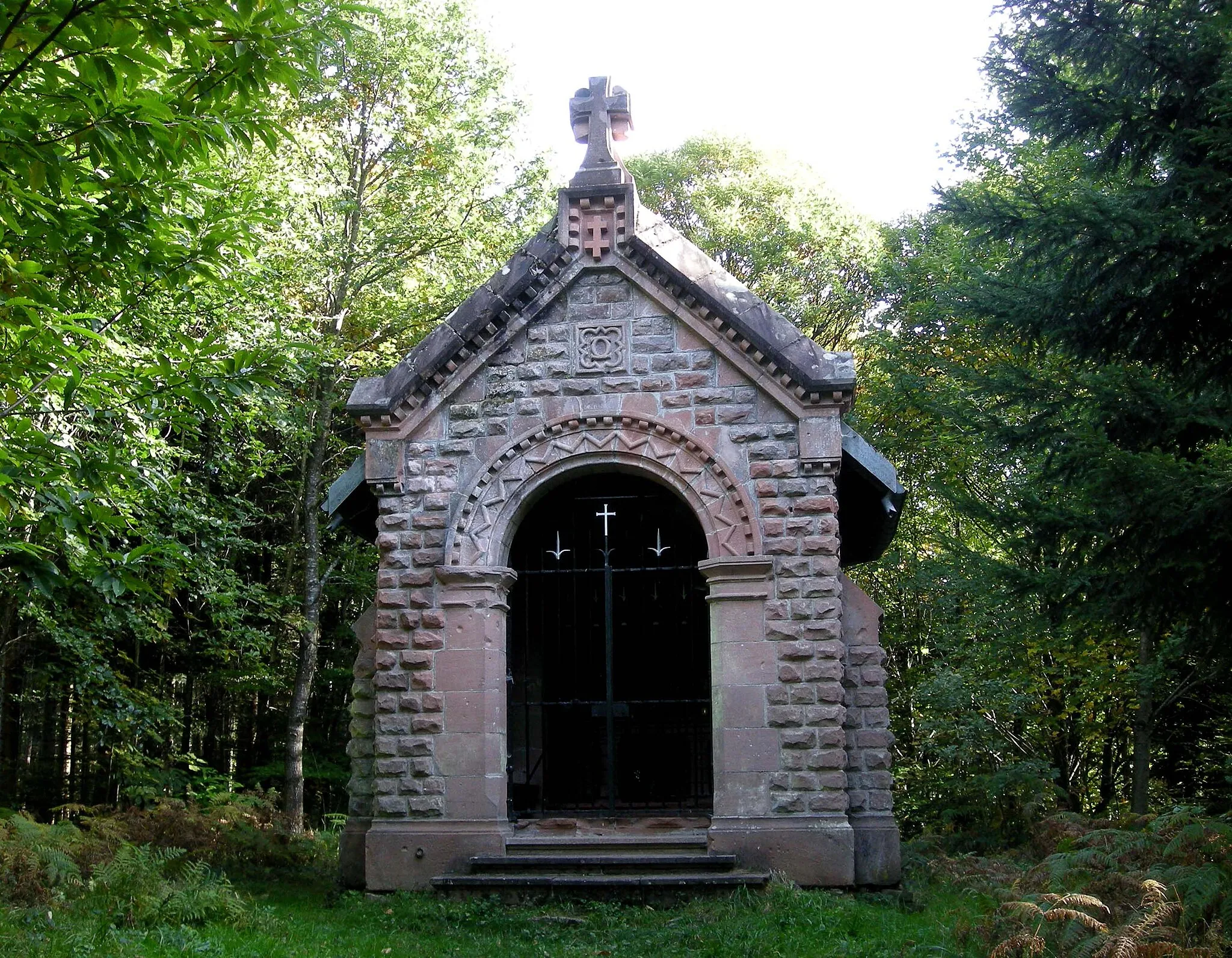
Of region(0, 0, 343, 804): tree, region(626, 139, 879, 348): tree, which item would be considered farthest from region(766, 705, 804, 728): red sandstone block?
Answer: region(626, 139, 879, 348): tree

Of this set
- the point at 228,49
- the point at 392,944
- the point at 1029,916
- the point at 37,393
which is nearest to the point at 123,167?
the point at 228,49

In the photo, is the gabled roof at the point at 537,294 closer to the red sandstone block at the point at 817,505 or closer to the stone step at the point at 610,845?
the red sandstone block at the point at 817,505

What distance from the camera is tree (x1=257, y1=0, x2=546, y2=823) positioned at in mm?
19797

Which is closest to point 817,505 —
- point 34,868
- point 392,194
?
point 34,868

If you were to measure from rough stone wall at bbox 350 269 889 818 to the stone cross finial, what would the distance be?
0.98 metres

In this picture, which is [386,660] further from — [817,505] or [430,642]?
[817,505]

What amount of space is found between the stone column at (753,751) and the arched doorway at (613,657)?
1.53 meters

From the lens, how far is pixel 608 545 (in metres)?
10.9

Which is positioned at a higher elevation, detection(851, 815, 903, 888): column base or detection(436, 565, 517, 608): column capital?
detection(436, 565, 517, 608): column capital

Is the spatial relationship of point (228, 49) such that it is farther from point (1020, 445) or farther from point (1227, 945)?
point (1020, 445)

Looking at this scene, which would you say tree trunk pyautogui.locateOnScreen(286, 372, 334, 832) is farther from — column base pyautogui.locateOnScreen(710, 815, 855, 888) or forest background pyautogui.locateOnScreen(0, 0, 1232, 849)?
column base pyautogui.locateOnScreen(710, 815, 855, 888)

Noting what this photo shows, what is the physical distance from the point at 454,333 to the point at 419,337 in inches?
450

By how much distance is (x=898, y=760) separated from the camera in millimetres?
25125

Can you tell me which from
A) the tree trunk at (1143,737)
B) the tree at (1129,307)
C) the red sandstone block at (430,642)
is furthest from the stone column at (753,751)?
the tree trunk at (1143,737)
